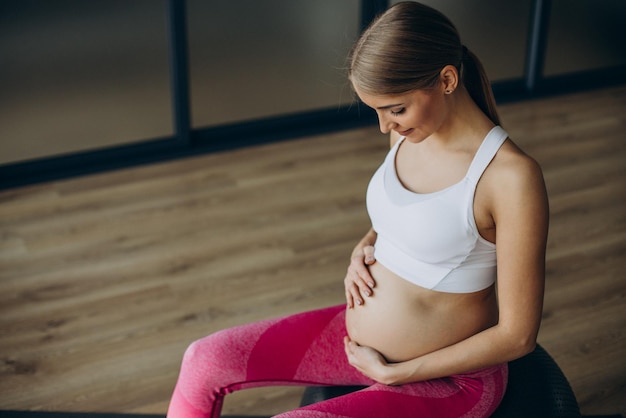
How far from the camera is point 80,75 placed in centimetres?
302

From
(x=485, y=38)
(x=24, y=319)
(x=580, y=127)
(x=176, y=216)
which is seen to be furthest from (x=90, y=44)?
(x=580, y=127)

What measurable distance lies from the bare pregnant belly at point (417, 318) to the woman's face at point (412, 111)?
26 cm

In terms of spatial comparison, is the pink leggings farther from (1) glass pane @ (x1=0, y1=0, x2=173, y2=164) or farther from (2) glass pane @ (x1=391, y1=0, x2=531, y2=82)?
(2) glass pane @ (x1=391, y1=0, x2=531, y2=82)

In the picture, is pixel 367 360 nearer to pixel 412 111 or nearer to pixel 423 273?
pixel 423 273

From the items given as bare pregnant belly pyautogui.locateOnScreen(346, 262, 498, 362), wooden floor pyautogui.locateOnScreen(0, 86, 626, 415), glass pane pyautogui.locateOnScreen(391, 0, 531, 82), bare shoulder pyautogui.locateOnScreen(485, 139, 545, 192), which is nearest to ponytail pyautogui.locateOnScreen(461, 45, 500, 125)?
bare shoulder pyautogui.locateOnScreen(485, 139, 545, 192)

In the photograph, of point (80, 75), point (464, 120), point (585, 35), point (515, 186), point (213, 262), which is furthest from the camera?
point (585, 35)

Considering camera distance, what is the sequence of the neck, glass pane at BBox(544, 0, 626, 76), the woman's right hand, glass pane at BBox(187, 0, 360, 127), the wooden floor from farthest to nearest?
glass pane at BBox(544, 0, 626, 76)
glass pane at BBox(187, 0, 360, 127)
the wooden floor
the woman's right hand
the neck

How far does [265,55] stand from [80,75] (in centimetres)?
79

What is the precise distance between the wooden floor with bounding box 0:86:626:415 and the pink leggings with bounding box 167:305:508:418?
1.89 feet

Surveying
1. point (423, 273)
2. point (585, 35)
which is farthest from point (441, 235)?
point (585, 35)

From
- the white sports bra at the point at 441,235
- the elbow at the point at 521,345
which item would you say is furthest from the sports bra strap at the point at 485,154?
the elbow at the point at 521,345

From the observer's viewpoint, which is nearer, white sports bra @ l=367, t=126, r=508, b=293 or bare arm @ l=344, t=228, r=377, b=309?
white sports bra @ l=367, t=126, r=508, b=293

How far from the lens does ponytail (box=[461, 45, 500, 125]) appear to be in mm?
1262

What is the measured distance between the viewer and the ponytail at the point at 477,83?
126 cm
